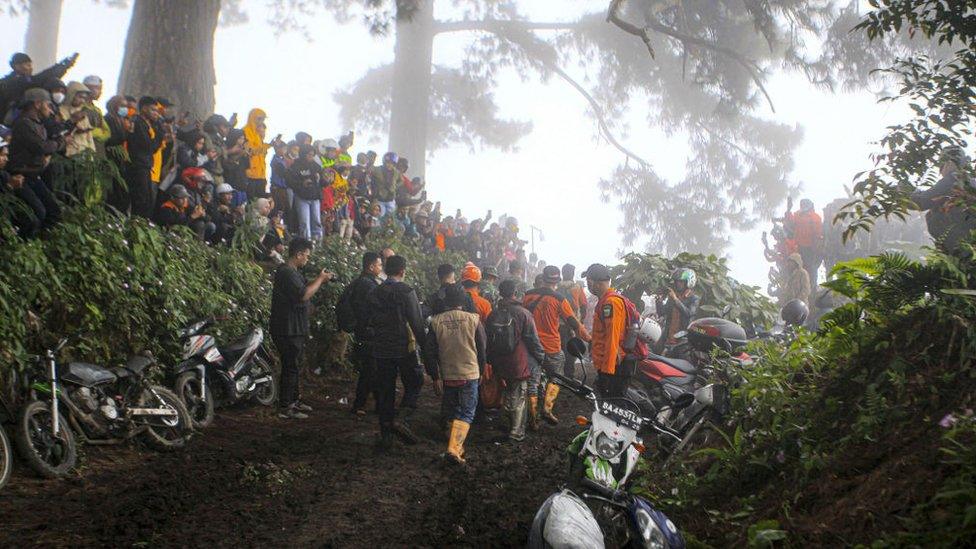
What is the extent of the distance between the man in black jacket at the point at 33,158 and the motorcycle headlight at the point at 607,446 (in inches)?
228

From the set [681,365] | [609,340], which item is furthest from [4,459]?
[681,365]

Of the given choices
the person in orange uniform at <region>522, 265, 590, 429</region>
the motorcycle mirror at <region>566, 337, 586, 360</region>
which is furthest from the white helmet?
the motorcycle mirror at <region>566, 337, 586, 360</region>

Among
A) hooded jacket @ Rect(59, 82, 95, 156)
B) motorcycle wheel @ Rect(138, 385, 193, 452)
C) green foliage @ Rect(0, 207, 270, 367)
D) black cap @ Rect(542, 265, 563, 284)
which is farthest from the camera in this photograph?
black cap @ Rect(542, 265, 563, 284)

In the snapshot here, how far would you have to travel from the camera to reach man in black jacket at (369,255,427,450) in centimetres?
803

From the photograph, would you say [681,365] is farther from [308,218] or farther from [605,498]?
[308,218]

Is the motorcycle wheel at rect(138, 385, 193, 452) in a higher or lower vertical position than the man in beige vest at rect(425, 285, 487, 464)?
lower

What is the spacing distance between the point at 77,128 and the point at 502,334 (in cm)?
541

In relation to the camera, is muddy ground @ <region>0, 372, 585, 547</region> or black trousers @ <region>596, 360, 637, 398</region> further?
black trousers @ <region>596, 360, 637, 398</region>

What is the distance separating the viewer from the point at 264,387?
9383 millimetres

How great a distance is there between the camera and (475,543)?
17.5 ft

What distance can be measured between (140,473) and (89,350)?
147 centimetres

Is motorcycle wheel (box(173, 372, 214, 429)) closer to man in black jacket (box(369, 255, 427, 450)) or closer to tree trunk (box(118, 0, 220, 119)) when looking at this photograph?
man in black jacket (box(369, 255, 427, 450))

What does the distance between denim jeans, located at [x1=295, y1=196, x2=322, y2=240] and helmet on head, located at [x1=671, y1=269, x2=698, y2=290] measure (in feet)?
20.6

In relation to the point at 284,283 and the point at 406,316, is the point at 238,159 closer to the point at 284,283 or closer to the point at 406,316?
the point at 284,283
